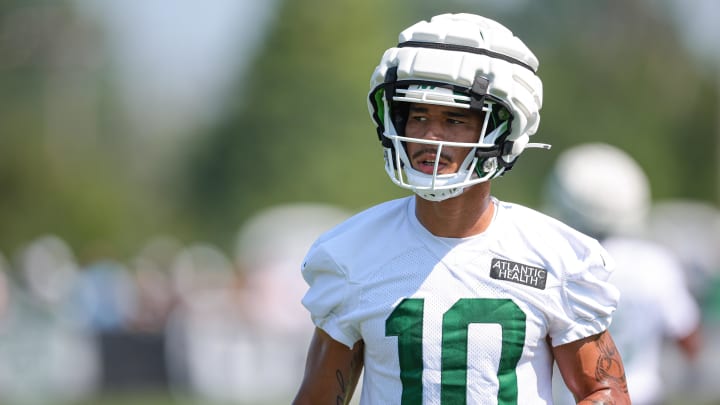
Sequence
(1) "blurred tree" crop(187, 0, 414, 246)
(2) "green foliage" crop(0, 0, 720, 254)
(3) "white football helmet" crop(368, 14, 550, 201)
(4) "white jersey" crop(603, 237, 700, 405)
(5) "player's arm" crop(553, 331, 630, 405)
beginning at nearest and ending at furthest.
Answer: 1. (3) "white football helmet" crop(368, 14, 550, 201)
2. (5) "player's arm" crop(553, 331, 630, 405)
3. (4) "white jersey" crop(603, 237, 700, 405)
4. (1) "blurred tree" crop(187, 0, 414, 246)
5. (2) "green foliage" crop(0, 0, 720, 254)

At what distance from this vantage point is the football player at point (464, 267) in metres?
3.42

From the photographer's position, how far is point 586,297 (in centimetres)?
342

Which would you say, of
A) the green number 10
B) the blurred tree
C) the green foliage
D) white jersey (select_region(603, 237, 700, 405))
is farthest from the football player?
the blurred tree

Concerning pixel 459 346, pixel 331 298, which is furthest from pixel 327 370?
pixel 459 346

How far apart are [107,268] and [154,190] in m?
29.7

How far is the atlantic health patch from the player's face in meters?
0.32

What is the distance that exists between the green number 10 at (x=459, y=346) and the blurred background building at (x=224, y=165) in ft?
29.9

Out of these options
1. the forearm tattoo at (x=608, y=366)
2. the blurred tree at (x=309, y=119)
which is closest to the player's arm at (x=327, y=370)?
the forearm tattoo at (x=608, y=366)

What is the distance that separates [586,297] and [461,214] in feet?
1.45

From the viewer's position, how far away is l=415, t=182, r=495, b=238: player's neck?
3.56 metres

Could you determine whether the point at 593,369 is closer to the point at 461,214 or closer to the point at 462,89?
the point at 461,214

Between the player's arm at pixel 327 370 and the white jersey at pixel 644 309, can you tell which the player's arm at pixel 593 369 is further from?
the white jersey at pixel 644 309

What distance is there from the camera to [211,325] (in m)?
14.2

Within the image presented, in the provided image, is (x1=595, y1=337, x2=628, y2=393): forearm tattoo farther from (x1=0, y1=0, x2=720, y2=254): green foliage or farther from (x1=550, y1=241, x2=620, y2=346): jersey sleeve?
(x1=0, y1=0, x2=720, y2=254): green foliage
